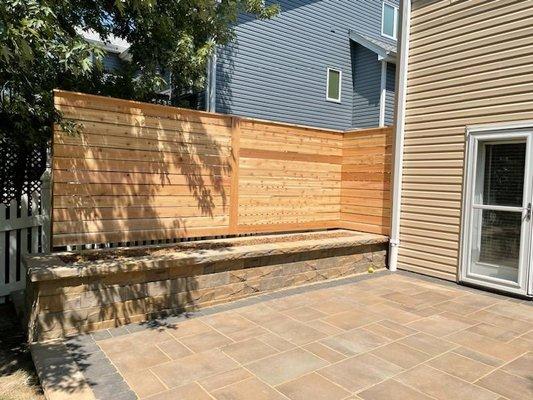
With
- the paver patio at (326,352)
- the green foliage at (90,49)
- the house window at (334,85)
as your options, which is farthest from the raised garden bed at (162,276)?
the house window at (334,85)

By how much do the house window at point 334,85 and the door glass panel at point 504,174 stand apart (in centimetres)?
662

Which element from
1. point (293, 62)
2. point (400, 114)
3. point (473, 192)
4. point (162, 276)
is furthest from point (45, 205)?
point (293, 62)

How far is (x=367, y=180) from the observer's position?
660cm

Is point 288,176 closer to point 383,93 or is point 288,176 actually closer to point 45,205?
point 45,205

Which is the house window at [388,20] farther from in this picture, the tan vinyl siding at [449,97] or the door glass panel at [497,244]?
the door glass panel at [497,244]

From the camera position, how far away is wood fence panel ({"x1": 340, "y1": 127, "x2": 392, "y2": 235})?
636 cm

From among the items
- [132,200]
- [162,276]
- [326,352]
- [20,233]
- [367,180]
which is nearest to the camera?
[326,352]

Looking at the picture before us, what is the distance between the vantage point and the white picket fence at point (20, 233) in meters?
4.44

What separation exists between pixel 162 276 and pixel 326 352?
1781 mm

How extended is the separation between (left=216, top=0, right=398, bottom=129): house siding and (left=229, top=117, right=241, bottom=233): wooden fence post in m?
3.93

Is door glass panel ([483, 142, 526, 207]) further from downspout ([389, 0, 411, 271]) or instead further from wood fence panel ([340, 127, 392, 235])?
wood fence panel ([340, 127, 392, 235])

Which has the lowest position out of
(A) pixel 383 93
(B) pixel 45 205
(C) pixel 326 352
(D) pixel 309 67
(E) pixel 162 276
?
(C) pixel 326 352

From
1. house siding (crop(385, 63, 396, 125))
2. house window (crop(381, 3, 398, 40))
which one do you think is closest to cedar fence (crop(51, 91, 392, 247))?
house siding (crop(385, 63, 396, 125))

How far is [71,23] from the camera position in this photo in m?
4.69
